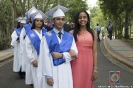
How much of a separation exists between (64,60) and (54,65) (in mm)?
161

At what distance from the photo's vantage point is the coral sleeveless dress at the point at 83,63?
167 inches

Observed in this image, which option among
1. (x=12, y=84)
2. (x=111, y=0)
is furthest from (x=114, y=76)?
(x=111, y=0)

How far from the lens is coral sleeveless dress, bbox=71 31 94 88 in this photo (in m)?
4.24

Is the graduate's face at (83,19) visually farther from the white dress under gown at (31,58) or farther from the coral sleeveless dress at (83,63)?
the white dress under gown at (31,58)

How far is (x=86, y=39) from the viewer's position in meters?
4.24

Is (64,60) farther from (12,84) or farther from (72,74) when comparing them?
(12,84)

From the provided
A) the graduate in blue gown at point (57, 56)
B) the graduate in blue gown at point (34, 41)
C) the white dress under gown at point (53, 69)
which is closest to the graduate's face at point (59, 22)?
the graduate in blue gown at point (57, 56)


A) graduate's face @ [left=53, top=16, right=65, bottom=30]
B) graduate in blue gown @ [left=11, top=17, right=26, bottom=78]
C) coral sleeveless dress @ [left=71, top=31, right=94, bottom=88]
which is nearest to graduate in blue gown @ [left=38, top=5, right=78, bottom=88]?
Result: graduate's face @ [left=53, top=16, right=65, bottom=30]

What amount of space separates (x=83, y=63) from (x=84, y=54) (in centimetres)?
15

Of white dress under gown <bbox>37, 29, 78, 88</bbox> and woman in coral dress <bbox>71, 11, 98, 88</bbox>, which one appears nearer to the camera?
white dress under gown <bbox>37, 29, 78, 88</bbox>

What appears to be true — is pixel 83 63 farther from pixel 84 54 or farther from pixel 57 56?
pixel 57 56

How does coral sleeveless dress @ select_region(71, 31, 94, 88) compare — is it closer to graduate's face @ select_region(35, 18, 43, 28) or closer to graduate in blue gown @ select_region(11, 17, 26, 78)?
graduate's face @ select_region(35, 18, 43, 28)

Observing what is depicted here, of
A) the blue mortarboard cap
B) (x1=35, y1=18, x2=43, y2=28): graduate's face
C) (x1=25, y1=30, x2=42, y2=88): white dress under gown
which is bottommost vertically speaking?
(x1=25, y1=30, x2=42, y2=88): white dress under gown

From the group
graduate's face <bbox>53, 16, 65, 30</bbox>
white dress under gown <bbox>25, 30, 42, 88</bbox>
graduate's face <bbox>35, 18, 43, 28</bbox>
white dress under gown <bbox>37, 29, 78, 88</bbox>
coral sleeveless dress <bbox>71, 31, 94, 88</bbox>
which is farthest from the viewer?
graduate's face <bbox>35, 18, 43, 28</bbox>
